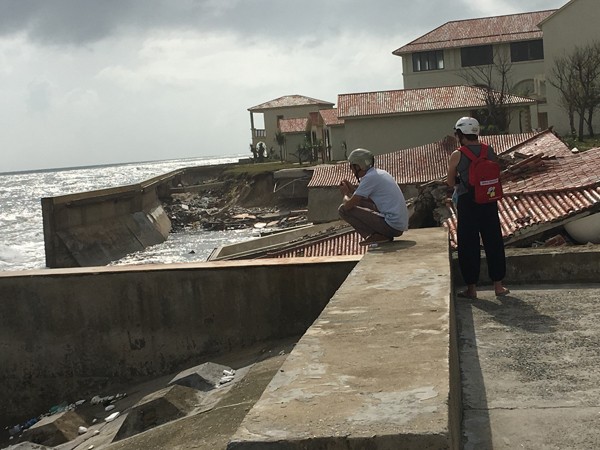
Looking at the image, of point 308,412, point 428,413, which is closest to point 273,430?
point 308,412

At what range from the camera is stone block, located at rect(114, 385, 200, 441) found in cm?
663

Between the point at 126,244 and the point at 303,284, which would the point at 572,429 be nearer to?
the point at 303,284

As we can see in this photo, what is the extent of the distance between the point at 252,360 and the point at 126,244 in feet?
116

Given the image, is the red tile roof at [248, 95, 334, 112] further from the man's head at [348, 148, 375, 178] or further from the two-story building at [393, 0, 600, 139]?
the man's head at [348, 148, 375, 178]

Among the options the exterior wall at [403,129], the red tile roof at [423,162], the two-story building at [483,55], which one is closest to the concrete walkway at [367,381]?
the red tile roof at [423,162]

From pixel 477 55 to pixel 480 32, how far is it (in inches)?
89.9

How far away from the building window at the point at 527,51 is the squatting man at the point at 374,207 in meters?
62.5

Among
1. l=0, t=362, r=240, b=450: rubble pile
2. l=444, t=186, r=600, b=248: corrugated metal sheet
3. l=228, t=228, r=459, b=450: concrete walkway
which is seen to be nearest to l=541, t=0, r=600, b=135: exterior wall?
l=444, t=186, r=600, b=248: corrugated metal sheet

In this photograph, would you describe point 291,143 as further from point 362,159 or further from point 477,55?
point 362,159

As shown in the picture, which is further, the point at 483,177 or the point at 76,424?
the point at 76,424

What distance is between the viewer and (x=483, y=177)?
676 centimetres

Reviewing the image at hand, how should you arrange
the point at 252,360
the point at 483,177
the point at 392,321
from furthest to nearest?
the point at 252,360, the point at 483,177, the point at 392,321

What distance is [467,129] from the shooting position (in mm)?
6816

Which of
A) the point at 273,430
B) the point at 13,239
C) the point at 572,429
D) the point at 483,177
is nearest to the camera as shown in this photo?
the point at 273,430
